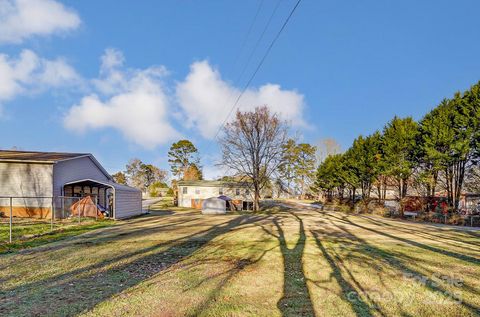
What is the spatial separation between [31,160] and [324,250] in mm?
18830

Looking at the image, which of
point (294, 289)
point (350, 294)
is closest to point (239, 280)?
point (294, 289)

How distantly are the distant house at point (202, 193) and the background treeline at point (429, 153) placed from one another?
13.9 metres

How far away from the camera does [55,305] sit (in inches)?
153

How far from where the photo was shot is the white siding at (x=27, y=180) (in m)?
17.6

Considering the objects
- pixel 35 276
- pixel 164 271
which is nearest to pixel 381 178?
pixel 164 271

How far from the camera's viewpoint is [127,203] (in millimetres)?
20312

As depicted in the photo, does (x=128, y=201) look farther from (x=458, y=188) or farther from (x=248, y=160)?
(x=458, y=188)

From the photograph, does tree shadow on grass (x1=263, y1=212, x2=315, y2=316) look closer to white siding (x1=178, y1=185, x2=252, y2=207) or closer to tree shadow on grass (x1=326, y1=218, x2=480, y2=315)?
tree shadow on grass (x1=326, y1=218, x2=480, y2=315)

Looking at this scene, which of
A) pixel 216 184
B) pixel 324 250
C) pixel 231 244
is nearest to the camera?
pixel 324 250

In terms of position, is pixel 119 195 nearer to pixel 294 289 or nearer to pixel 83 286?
pixel 83 286

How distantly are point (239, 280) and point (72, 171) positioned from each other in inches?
771

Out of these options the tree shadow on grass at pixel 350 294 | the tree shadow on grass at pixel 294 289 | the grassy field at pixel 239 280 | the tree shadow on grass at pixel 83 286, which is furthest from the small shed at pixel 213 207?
the tree shadow on grass at pixel 350 294

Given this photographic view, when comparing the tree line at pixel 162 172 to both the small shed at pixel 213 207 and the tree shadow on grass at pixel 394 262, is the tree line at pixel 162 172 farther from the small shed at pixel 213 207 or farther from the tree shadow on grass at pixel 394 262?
the tree shadow on grass at pixel 394 262

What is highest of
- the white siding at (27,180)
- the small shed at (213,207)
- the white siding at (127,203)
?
the white siding at (27,180)
